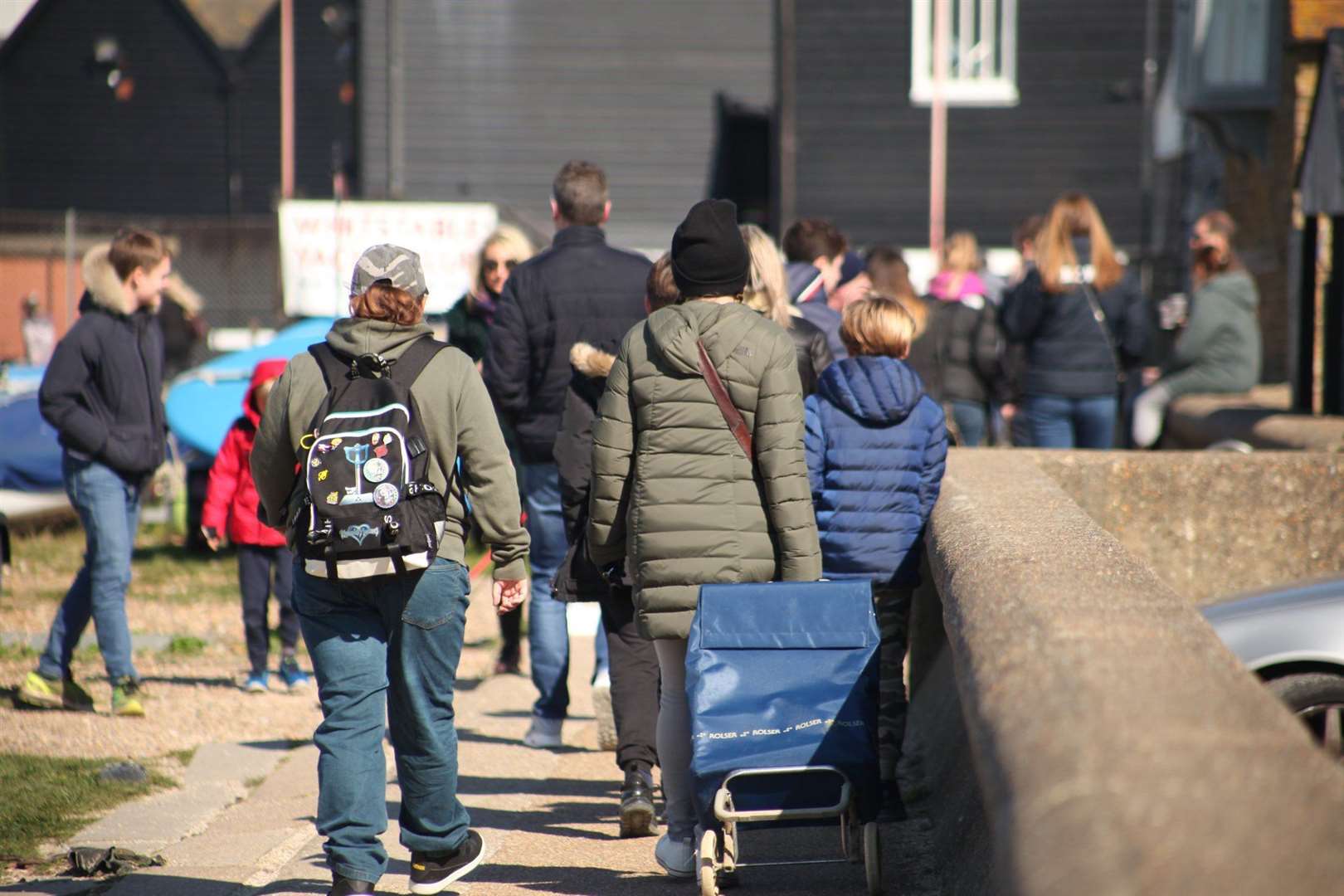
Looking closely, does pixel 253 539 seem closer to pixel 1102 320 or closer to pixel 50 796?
pixel 50 796

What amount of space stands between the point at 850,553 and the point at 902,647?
357 millimetres

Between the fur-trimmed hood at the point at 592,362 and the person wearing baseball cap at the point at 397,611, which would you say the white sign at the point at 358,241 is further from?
the person wearing baseball cap at the point at 397,611

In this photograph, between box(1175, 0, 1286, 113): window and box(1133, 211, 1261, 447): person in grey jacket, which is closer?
box(1133, 211, 1261, 447): person in grey jacket

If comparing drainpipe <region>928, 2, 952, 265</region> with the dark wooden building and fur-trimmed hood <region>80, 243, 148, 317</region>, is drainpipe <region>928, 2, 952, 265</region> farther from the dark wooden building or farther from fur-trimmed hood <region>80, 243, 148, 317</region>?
fur-trimmed hood <region>80, 243, 148, 317</region>

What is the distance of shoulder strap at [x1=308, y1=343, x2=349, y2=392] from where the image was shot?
13.9ft

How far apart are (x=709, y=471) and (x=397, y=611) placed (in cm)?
92

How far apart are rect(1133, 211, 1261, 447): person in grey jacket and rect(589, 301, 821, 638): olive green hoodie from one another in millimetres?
5902

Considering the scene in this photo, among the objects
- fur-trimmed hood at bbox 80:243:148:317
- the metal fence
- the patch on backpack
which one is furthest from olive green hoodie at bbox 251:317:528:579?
the metal fence

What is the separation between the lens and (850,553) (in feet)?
17.7

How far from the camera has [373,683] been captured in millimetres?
4285

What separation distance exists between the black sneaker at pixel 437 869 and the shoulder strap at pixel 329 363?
1282 mm

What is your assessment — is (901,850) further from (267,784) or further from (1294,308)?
(1294,308)

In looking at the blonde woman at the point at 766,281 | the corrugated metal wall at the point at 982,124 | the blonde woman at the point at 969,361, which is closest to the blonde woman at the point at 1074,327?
the blonde woman at the point at 969,361

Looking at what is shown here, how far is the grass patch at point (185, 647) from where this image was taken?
891 centimetres
